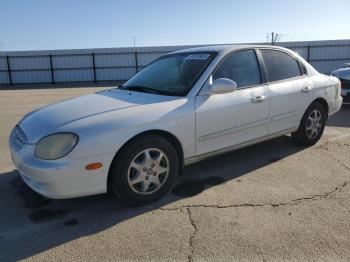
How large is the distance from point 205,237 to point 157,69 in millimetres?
2462

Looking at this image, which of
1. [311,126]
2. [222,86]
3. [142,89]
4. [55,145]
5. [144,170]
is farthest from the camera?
[311,126]

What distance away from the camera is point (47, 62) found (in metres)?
24.2

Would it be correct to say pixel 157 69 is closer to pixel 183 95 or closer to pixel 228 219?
pixel 183 95

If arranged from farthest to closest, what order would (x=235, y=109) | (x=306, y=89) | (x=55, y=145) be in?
(x=306, y=89) → (x=235, y=109) → (x=55, y=145)

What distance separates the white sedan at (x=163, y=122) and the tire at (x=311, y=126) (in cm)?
2

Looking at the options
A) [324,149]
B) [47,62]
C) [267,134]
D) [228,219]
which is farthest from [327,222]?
[47,62]

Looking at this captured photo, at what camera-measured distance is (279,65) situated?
16.3ft

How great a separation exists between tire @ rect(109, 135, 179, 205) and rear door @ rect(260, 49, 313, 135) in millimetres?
1692

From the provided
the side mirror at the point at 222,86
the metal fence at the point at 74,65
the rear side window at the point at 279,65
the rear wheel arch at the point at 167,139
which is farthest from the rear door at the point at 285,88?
the metal fence at the point at 74,65

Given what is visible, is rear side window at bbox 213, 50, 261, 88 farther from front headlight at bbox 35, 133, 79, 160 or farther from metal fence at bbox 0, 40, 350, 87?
metal fence at bbox 0, 40, 350, 87

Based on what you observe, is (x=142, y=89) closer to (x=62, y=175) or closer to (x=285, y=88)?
(x=62, y=175)

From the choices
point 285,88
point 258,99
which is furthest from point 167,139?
point 285,88

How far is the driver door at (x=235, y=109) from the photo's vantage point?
156 inches

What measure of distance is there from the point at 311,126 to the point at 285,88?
3.12 ft
